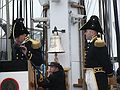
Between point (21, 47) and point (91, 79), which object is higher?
point (21, 47)

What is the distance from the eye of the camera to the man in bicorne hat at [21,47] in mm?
3588

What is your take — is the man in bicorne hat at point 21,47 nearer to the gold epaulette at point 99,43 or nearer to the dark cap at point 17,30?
the dark cap at point 17,30

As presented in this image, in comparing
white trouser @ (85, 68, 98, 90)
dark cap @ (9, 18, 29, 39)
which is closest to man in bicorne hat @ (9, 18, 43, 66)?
dark cap @ (9, 18, 29, 39)

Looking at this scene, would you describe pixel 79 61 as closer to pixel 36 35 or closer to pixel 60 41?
pixel 60 41

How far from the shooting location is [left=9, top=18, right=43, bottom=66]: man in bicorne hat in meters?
3.59

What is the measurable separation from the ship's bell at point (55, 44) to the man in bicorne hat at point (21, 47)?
12.5 inches

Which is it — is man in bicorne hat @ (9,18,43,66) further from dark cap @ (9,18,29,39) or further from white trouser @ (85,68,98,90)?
white trouser @ (85,68,98,90)

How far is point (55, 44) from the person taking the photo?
14.2ft

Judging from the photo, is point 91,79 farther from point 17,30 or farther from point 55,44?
point 17,30

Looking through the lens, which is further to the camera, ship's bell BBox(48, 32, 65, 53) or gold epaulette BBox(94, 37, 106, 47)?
ship's bell BBox(48, 32, 65, 53)

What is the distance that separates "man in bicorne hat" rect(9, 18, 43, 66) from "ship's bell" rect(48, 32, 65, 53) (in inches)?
12.5

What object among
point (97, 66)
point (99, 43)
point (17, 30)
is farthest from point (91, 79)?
point (17, 30)

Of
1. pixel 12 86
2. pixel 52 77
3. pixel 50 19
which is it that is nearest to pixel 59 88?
pixel 52 77

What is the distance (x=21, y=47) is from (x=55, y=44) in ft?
2.84
